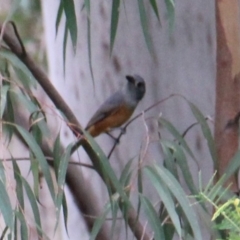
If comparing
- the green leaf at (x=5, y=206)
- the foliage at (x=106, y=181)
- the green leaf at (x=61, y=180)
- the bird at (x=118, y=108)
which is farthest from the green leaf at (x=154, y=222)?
the bird at (x=118, y=108)

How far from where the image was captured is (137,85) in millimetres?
2002

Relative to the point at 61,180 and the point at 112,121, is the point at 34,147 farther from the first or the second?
the point at 112,121

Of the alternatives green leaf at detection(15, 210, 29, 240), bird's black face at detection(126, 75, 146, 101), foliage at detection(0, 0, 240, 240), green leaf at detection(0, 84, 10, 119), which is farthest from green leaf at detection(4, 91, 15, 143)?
bird's black face at detection(126, 75, 146, 101)

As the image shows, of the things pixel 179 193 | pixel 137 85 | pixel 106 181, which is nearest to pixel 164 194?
pixel 179 193

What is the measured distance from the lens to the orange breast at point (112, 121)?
204 cm

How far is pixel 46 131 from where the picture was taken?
150 cm

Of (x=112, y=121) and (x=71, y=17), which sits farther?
(x=112, y=121)

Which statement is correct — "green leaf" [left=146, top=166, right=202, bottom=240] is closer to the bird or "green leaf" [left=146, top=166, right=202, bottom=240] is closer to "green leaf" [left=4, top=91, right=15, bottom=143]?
"green leaf" [left=4, top=91, right=15, bottom=143]

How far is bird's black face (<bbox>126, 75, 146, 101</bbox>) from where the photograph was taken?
6.56 ft

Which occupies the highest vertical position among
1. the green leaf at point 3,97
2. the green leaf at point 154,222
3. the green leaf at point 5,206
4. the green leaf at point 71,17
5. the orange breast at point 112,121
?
the green leaf at point 71,17

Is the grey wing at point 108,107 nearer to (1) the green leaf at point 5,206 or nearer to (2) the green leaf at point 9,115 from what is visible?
(2) the green leaf at point 9,115

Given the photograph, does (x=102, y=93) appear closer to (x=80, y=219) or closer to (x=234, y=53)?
(x=80, y=219)

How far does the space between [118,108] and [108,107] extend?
0.11 feet

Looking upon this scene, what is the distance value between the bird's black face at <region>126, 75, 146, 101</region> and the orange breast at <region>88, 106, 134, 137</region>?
0.18 feet
